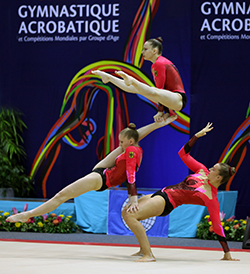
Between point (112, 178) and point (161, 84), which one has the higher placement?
point (161, 84)

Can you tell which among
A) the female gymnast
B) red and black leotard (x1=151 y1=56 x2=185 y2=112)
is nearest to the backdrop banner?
the female gymnast

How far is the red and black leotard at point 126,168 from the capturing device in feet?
15.5

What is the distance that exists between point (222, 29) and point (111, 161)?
4.08m

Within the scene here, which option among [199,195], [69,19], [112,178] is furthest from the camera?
[69,19]

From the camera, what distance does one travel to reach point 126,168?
476 cm

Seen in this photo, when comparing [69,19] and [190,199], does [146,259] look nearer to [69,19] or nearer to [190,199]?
[190,199]

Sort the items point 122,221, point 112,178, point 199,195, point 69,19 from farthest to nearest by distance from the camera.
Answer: point 69,19 → point 122,221 → point 112,178 → point 199,195

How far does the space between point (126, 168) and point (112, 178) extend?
0.71ft

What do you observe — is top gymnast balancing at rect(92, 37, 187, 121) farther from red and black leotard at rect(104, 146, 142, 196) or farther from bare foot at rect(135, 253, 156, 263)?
bare foot at rect(135, 253, 156, 263)

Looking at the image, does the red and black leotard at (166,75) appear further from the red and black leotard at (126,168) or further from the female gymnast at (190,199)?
the red and black leotard at (126,168)

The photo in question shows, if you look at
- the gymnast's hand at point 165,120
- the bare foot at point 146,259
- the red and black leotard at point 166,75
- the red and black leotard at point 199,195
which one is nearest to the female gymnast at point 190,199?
the red and black leotard at point 199,195

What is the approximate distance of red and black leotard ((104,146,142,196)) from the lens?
15.5ft

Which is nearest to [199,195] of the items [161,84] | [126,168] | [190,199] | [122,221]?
[190,199]

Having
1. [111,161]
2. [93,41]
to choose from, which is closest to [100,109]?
[93,41]
